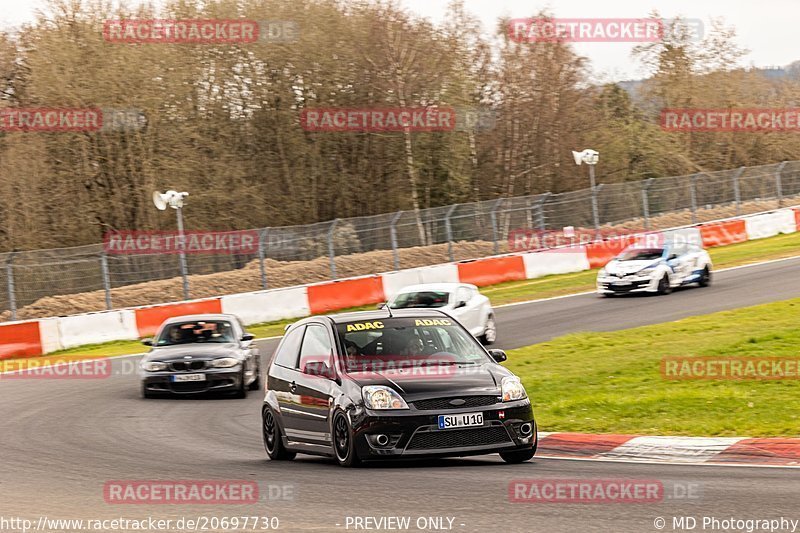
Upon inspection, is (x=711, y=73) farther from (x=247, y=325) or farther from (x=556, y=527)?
(x=556, y=527)

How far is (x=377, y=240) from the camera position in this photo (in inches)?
1326

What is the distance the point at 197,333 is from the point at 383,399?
32.9 feet

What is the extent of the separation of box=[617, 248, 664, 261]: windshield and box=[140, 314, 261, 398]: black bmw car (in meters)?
12.6

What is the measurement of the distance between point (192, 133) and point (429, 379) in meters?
33.5

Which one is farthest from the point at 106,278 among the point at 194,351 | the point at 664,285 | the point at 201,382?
A: the point at 664,285

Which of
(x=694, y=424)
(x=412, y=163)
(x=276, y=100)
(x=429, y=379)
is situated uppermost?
(x=276, y=100)

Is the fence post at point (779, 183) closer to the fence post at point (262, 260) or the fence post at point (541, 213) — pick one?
the fence post at point (541, 213)

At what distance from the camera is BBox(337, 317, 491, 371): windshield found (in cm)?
1077

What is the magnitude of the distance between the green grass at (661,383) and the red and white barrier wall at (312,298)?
36.4ft

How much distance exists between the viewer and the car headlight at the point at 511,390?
10125 millimetres

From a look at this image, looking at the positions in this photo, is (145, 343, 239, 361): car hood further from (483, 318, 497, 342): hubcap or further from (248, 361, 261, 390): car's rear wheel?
(483, 318, 497, 342): hubcap

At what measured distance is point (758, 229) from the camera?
4119cm

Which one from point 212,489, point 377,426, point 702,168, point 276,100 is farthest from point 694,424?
point 702,168

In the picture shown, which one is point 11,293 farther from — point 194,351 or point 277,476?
point 277,476
